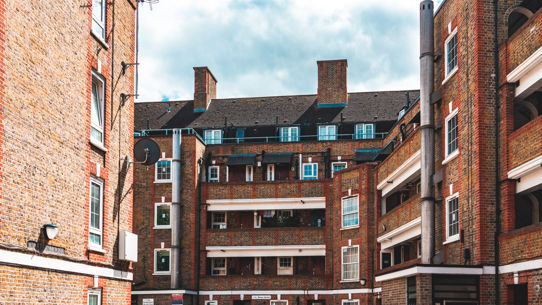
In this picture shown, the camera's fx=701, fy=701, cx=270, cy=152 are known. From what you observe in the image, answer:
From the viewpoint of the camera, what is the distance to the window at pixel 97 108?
18.0m

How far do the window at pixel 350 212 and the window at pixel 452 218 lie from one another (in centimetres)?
1469

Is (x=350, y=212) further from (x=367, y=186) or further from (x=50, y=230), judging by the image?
(x=50, y=230)

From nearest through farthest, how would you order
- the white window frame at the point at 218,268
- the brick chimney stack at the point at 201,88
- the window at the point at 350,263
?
the window at the point at 350,263
the white window frame at the point at 218,268
the brick chimney stack at the point at 201,88

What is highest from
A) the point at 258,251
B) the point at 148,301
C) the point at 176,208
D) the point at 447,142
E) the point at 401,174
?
the point at 447,142

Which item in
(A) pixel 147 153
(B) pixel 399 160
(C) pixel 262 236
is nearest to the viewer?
(A) pixel 147 153

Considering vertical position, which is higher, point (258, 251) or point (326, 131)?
point (326, 131)

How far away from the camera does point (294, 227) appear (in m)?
43.0

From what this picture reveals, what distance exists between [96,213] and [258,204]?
2620 centimetres

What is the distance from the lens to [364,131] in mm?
48031

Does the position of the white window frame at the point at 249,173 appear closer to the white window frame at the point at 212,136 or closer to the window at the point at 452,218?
the white window frame at the point at 212,136

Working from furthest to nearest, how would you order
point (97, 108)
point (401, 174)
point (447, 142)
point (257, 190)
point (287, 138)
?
point (287, 138)
point (257, 190)
point (401, 174)
point (447, 142)
point (97, 108)

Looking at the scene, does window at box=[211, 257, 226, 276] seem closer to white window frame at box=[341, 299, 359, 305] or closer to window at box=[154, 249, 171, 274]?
window at box=[154, 249, 171, 274]

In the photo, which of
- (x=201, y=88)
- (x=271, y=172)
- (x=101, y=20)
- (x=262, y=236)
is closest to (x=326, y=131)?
(x=271, y=172)

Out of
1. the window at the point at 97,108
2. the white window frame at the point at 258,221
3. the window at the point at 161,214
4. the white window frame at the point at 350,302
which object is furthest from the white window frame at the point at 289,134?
the window at the point at 97,108
